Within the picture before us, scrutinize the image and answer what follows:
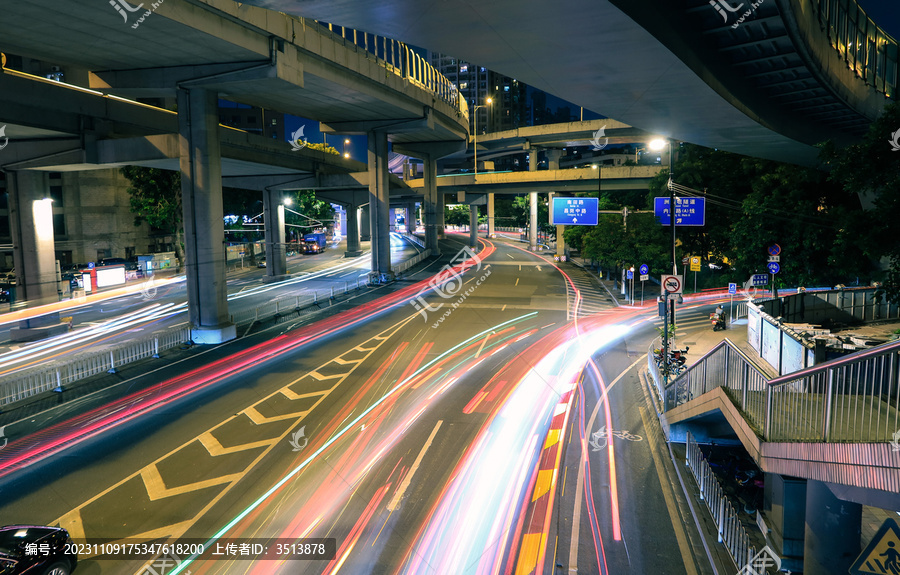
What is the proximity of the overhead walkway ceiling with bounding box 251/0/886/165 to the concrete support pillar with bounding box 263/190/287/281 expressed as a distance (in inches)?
1745

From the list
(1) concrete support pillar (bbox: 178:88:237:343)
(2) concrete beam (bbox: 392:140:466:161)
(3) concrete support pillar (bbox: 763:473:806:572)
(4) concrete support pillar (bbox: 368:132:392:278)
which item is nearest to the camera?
(3) concrete support pillar (bbox: 763:473:806:572)

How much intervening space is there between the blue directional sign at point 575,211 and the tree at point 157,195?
38.6 m

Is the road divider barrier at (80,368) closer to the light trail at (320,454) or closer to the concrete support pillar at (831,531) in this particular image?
the light trail at (320,454)

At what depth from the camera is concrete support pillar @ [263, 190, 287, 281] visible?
55.0 metres

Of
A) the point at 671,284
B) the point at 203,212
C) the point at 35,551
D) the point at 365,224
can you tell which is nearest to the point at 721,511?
the point at 671,284

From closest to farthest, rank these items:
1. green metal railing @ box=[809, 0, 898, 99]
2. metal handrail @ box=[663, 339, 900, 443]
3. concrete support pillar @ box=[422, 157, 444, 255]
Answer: metal handrail @ box=[663, 339, 900, 443] < green metal railing @ box=[809, 0, 898, 99] < concrete support pillar @ box=[422, 157, 444, 255]

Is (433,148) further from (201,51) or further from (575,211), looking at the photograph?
(201,51)

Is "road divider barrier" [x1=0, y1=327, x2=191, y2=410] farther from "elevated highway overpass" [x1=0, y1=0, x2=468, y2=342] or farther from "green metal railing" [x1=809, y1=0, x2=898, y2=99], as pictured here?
"green metal railing" [x1=809, y1=0, x2=898, y2=99]

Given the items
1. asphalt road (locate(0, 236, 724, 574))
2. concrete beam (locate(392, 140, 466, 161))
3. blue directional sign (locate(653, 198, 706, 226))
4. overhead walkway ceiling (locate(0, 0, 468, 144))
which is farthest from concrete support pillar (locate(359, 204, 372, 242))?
asphalt road (locate(0, 236, 724, 574))

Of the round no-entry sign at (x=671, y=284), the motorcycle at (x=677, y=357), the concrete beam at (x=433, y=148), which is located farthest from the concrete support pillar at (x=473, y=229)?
the round no-entry sign at (x=671, y=284)

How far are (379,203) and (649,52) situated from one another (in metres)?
41.3

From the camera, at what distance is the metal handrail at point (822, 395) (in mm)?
7547

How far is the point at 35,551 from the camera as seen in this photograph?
9.23 m

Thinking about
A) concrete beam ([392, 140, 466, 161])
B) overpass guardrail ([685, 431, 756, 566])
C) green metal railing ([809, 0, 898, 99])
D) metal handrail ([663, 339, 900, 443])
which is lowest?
overpass guardrail ([685, 431, 756, 566])
